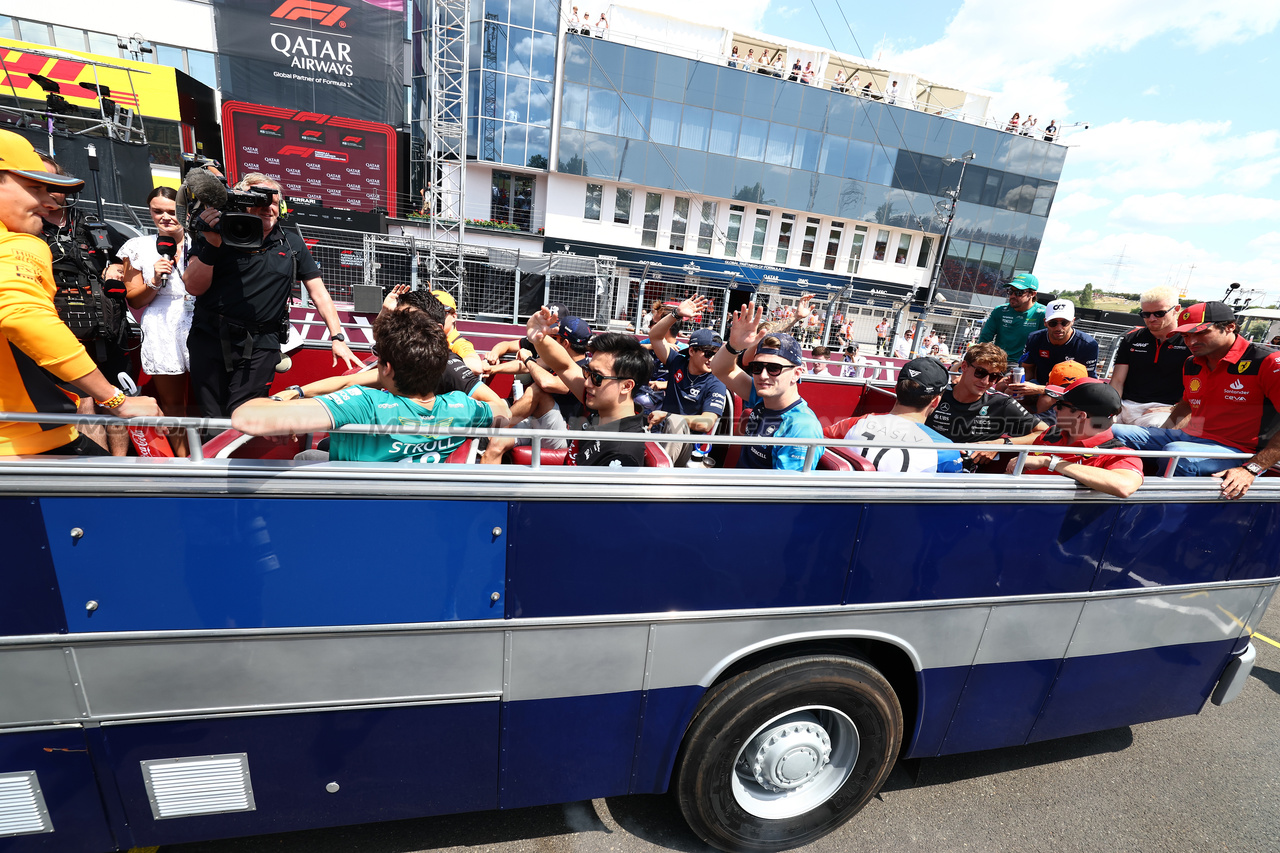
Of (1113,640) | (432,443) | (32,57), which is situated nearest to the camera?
(432,443)

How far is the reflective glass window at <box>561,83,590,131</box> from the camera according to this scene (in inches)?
968

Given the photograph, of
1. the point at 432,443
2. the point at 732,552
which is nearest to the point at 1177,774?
the point at 732,552

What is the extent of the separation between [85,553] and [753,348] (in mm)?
2803

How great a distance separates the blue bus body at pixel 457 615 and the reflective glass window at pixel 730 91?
2790 centimetres

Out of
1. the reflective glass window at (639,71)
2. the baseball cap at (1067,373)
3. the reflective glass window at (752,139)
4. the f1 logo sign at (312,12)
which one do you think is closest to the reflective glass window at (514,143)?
the reflective glass window at (639,71)

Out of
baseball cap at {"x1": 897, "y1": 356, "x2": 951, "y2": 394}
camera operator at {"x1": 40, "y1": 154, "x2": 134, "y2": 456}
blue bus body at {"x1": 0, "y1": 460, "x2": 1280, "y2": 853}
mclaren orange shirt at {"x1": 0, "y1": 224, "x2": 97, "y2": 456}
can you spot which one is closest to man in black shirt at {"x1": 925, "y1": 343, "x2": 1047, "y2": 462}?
baseball cap at {"x1": 897, "y1": 356, "x2": 951, "y2": 394}

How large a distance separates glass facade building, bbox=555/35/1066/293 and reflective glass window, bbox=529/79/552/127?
652mm

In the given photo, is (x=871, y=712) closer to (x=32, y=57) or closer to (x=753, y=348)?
(x=753, y=348)

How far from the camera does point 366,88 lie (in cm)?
2062

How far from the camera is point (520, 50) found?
78.5 ft

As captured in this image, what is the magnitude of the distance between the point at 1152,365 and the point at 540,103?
84.2 feet

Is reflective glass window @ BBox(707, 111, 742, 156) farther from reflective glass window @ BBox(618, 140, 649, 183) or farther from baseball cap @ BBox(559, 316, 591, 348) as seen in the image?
baseball cap @ BBox(559, 316, 591, 348)

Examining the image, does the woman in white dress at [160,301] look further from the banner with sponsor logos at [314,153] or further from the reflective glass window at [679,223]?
the reflective glass window at [679,223]

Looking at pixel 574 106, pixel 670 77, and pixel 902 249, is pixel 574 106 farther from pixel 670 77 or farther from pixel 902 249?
pixel 902 249
